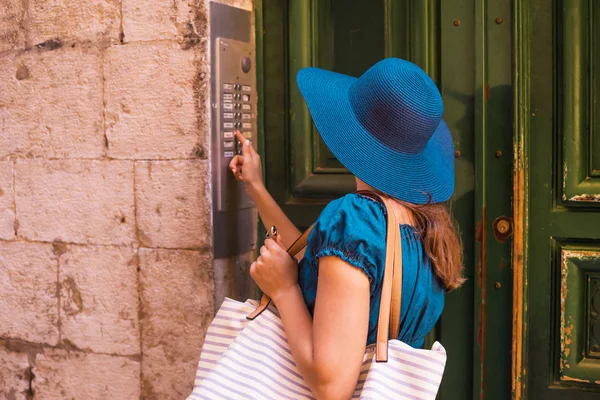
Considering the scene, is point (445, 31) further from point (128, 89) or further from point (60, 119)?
point (60, 119)

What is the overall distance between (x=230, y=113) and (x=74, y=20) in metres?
0.77

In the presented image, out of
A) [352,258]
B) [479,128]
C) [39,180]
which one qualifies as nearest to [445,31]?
[479,128]

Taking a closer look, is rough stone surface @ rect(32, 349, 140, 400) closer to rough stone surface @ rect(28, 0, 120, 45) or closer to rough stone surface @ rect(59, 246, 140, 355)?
rough stone surface @ rect(59, 246, 140, 355)

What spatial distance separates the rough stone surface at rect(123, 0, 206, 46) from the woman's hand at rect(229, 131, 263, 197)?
1.41 ft

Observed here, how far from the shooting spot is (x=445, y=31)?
2572 millimetres

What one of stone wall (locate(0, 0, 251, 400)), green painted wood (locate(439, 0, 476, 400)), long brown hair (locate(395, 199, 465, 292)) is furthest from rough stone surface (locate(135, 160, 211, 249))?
long brown hair (locate(395, 199, 465, 292))

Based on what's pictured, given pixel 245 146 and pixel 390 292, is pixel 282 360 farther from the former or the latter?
pixel 245 146

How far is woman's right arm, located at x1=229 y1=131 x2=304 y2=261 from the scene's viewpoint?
8.39ft

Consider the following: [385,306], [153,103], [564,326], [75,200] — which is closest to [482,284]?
[564,326]

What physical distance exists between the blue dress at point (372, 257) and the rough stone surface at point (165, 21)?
3.74 ft

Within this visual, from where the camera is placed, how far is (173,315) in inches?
111

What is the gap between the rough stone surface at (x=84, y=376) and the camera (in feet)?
9.78

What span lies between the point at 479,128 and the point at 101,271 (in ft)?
5.16

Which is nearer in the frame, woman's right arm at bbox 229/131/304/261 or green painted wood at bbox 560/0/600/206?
green painted wood at bbox 560/0/600/206
